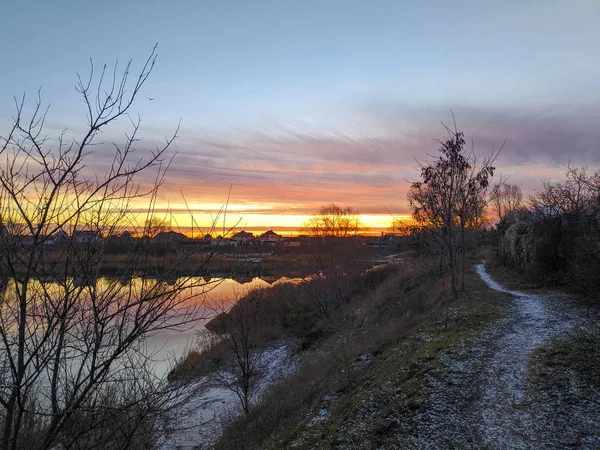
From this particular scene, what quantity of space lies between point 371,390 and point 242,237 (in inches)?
211

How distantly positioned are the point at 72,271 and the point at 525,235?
59.8 ft

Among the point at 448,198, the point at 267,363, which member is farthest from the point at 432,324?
the point at 267,363

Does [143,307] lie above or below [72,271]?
below

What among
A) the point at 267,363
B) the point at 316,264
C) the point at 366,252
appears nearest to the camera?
the point at 267,363

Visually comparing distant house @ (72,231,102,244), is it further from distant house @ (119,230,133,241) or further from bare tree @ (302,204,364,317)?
bare tree @ (302,204,364,317)

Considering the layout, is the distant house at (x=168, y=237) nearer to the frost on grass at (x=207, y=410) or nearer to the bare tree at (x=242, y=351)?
the bare tree at (x=242, y=351)

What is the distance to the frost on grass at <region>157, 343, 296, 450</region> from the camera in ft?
43.6

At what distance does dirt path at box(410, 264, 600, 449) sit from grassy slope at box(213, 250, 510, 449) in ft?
1.24

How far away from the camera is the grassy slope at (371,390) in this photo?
23.0 ft

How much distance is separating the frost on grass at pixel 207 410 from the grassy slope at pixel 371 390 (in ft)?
5.62

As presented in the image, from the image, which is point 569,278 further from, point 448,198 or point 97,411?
point 97,411

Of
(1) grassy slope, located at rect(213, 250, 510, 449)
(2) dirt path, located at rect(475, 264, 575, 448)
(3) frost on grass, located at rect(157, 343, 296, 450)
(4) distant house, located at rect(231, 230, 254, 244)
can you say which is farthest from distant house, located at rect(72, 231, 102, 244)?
(3) frost on grass, located at rect(157, 343, 296, 450)

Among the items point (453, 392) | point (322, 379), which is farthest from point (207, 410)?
point (453, 392)

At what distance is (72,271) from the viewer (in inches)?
168
